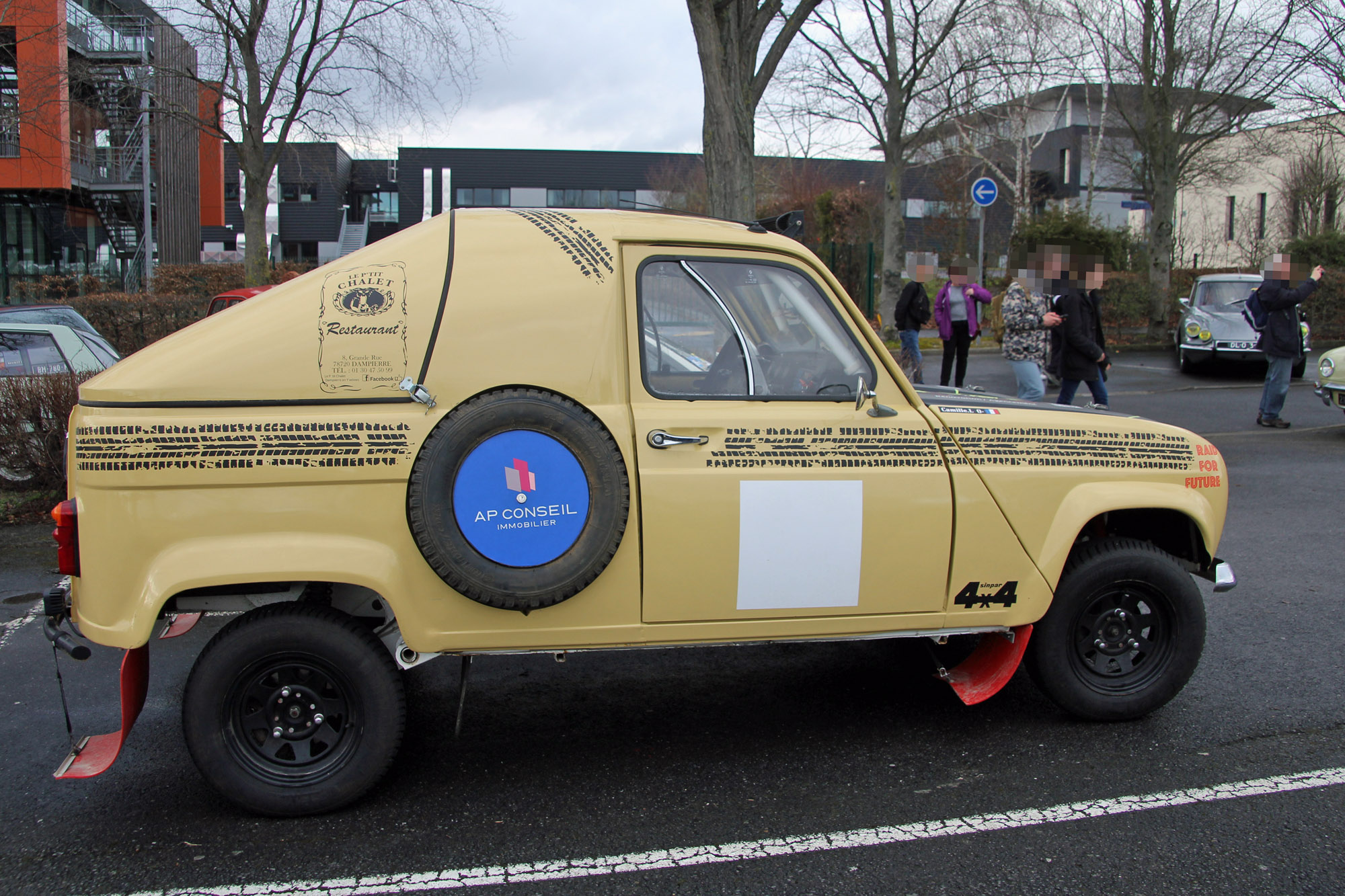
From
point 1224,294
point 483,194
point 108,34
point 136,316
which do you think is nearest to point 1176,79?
→ point 1224,294

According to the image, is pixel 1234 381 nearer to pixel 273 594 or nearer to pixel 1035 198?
pixel 273 594

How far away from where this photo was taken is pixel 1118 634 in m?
3.92

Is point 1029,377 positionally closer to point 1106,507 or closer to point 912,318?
point 1106,507

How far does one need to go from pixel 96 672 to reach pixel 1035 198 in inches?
1824

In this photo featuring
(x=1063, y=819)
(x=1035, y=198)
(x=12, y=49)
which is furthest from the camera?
(x=1035, y=198)

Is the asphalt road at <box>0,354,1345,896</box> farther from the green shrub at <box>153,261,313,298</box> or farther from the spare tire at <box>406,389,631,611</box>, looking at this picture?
the green shrub at <box>153,261,313,298</box>

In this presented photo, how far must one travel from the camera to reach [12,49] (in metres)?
18.9

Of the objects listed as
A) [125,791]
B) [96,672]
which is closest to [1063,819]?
[125,791]

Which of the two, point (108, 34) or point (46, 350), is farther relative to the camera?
point (108, 34)

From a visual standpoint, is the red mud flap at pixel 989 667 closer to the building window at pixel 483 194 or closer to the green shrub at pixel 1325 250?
the green shrub at pixel 1325 250

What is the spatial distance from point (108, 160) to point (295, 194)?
20.4m

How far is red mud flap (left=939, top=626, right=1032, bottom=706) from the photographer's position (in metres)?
3.78

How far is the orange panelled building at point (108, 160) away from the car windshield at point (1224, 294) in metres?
19.0

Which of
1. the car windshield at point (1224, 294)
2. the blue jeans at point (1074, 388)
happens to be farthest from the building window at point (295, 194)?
the blue jeans at point (1074, 388)
